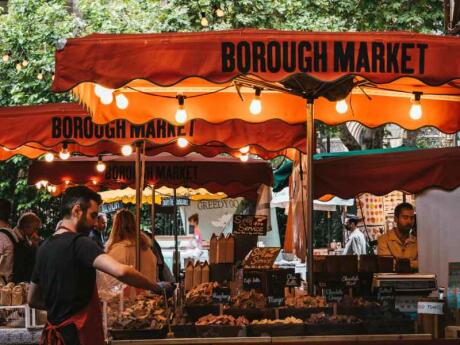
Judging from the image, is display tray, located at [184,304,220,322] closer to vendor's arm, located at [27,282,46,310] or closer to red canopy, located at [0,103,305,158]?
vendor's arm, located at [27,282,46,310]

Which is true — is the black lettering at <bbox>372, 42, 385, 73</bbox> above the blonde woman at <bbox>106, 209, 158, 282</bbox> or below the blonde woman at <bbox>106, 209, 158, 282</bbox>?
above

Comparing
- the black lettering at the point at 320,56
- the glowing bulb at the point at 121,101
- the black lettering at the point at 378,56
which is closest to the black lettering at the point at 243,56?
the black lettering at the point at 320,56

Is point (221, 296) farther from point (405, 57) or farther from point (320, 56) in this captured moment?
point (405, 57)

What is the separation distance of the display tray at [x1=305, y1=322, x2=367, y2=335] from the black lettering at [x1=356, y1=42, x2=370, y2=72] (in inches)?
72.4

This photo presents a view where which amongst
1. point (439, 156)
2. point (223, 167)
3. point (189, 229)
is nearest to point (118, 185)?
point (223, 167)

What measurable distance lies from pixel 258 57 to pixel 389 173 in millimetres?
4284

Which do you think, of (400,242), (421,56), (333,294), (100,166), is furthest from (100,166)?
(421,56)

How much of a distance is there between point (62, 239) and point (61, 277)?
0.24 meters

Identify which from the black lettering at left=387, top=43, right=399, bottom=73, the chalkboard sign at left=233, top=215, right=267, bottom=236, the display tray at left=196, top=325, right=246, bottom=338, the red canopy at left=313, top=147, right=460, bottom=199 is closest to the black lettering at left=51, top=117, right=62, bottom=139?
the chalkboard sign at left=233, top=215, right=267, bottom=236

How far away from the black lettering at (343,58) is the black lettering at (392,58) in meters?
0.26

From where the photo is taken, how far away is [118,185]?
15.1 metres

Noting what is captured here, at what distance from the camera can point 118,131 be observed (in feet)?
34.6

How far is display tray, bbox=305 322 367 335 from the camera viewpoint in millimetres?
7184

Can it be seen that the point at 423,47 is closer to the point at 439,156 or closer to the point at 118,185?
the point at 439,156
